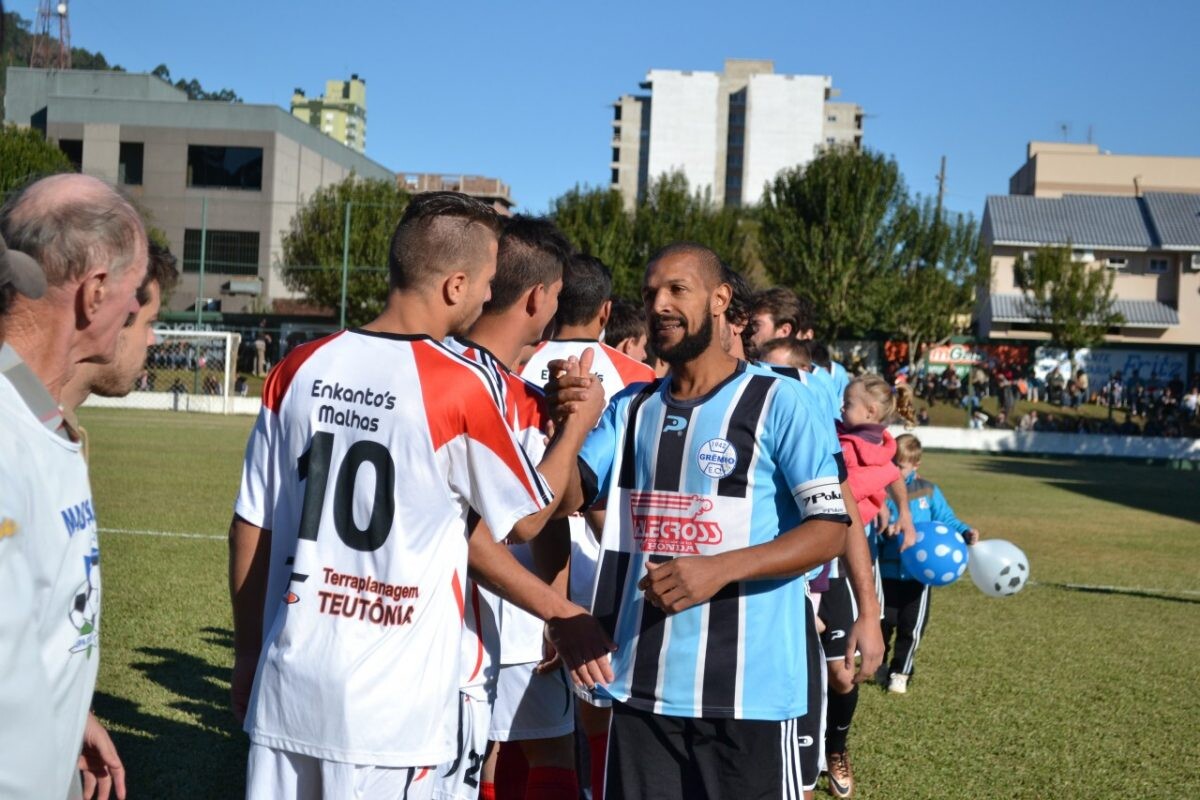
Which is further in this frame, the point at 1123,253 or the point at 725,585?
the point at 1123,253

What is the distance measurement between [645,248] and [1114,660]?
5711 centimetres

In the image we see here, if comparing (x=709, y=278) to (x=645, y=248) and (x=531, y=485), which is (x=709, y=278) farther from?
(x=645, y=248)

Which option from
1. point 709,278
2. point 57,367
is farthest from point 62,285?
point 709,278

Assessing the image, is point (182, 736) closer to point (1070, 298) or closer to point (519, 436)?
point (519, 436)

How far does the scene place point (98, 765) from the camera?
251 centimetres

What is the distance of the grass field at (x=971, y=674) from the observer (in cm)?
631

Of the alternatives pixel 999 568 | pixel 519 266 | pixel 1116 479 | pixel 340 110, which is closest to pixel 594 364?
pixel 519 266

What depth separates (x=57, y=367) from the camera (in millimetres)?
2055

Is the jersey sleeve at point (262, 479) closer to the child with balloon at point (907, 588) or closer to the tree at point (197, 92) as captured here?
the child with balloon at point (907, 588)

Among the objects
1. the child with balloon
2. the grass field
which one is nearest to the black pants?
the child with balloon

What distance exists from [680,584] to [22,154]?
54.6 meters

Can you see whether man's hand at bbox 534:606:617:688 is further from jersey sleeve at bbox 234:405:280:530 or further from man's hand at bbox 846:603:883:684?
man's hand at bbox 846:603:883:684

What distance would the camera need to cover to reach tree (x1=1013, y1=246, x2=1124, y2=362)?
2383 inches

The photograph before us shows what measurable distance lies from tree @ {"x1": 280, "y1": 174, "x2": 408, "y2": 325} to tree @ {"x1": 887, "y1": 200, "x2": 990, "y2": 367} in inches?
933
